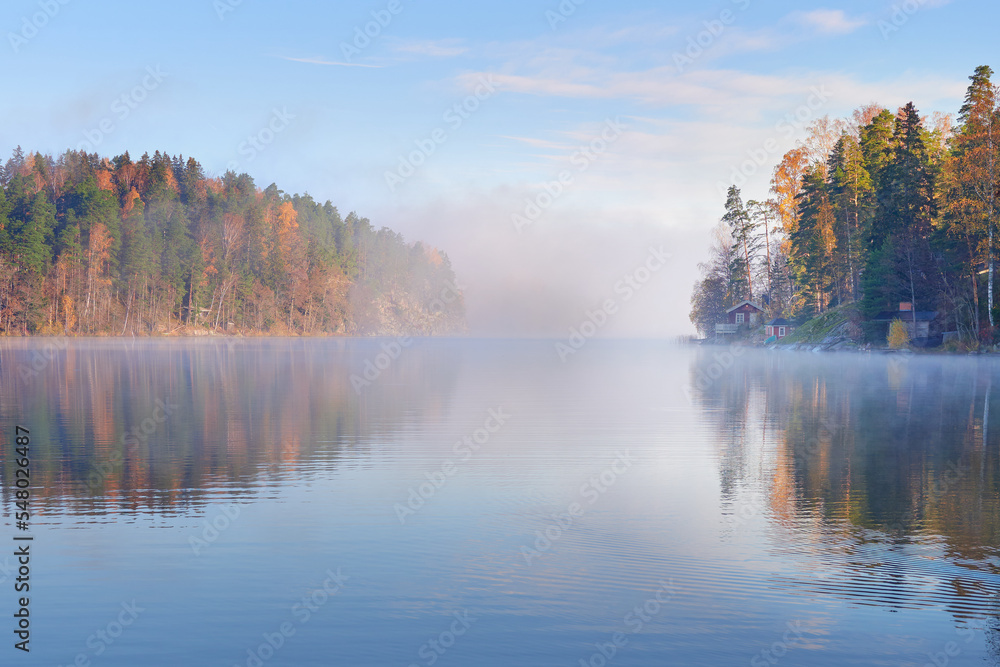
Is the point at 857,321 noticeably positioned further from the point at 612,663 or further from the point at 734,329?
the point at 612,663

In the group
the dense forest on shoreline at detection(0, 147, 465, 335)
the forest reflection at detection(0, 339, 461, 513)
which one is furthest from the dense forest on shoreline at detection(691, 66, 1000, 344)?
the dense forest on shoreline at detection(0, 147, 465, 335)

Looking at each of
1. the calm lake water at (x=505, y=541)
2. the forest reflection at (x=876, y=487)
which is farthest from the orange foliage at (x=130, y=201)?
the forest reflection at (x=876, y=487)

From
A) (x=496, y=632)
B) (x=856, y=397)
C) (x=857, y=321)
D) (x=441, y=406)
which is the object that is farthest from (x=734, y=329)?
(x=496, y=632)

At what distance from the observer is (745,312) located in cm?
11869

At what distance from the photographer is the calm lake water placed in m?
7.67

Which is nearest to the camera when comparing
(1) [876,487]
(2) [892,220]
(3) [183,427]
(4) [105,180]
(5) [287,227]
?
(1) [876,487]

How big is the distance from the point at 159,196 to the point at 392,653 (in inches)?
6235

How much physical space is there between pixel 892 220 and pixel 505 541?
2861 inches

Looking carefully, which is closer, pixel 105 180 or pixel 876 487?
pixel 876 487

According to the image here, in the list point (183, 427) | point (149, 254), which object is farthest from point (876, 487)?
point (149, 254)

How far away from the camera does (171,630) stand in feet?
25.8

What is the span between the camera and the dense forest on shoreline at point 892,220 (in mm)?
61188

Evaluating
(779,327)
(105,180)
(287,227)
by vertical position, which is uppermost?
(105,180)

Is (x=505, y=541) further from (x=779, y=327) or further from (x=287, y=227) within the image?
(x=287, y=227)
